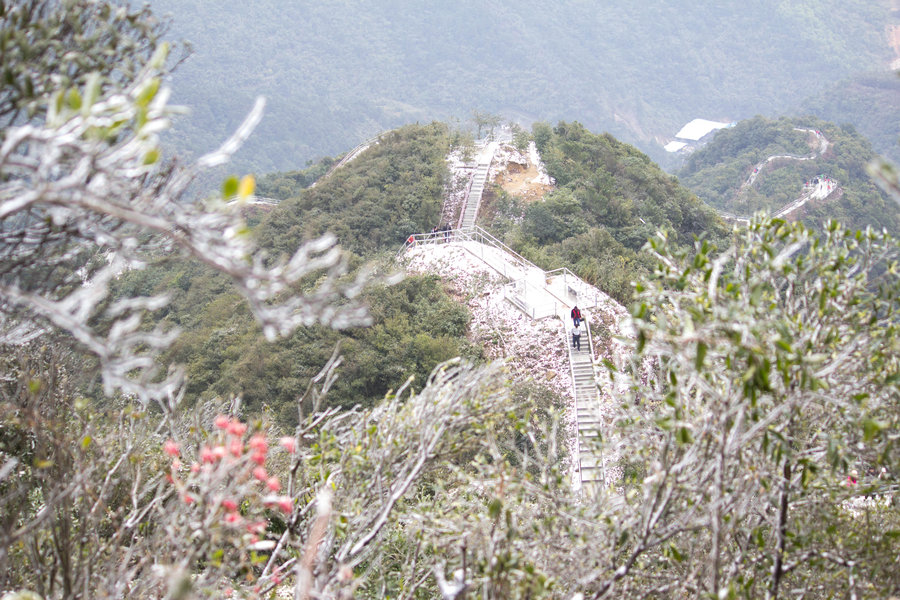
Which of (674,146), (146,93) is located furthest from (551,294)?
(674,146)

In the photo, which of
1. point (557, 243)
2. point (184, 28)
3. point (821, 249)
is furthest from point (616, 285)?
point (184, 28)

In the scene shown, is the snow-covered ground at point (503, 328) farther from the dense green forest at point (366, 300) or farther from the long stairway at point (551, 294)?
the dense green forest at point (366, 300)

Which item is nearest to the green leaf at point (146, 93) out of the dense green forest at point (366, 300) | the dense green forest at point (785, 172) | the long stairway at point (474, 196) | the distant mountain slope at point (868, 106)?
the dense green forest at point (366, 300)

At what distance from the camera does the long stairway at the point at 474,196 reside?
26.1m

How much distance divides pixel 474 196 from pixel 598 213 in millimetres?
5302

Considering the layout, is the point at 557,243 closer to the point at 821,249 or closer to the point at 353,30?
the point at 821,249

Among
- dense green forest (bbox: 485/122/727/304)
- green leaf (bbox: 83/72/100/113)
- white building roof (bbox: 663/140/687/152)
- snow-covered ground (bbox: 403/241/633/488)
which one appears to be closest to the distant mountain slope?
white building roof (bbox: 663/140/687/152)

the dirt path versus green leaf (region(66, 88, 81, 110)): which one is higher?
green leaf (region(66, 88, 81, 110))

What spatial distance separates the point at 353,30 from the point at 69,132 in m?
172

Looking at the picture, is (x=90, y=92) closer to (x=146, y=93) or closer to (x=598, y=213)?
(x=146, y=93)

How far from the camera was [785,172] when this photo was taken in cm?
6169

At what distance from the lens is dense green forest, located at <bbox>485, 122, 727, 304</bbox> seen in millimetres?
21219

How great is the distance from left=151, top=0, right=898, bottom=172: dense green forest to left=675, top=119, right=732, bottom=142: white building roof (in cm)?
362

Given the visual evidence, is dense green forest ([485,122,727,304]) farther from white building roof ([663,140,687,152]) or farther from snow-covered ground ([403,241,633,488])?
white building roof ([663,140,687,152])
